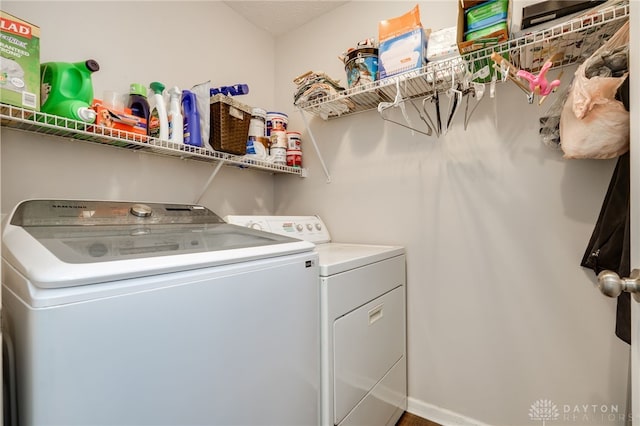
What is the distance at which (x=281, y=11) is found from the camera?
83.8 inches

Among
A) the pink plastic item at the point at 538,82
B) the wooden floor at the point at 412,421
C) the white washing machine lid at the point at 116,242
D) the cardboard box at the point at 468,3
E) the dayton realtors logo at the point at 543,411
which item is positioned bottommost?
the wooden floor at the point at 412,421

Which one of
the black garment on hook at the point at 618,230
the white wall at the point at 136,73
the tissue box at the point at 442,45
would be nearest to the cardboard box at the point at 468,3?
the tissue box at the point at 442,45

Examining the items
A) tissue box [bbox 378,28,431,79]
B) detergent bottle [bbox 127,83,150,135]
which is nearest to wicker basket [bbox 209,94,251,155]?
detergent bottle [bbox 127,83,150,135]

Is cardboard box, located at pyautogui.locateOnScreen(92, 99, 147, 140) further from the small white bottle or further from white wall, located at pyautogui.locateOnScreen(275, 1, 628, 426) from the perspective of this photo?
white wall, located at pyautogui.locateOnScreen(275, 1, 628, 426)

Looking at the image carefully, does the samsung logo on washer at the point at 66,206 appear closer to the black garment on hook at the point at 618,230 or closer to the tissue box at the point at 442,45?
the tissue box at the point at 442,45

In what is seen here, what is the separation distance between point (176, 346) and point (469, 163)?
5.24 ft

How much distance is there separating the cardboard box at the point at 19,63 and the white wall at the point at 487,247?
1.56 m

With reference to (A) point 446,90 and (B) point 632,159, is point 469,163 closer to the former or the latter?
(A) point 446,90

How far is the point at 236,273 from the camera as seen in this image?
2.81ft

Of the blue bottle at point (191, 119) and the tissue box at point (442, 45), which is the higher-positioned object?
the tissue box at point (442, 45)

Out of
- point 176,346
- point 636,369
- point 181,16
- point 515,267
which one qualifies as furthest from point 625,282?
point 181,16

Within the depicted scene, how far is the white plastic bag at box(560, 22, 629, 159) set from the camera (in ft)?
3.32

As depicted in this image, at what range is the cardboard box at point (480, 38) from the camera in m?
1.20

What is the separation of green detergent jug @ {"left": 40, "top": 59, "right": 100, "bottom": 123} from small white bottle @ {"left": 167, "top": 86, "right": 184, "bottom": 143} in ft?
1.10
